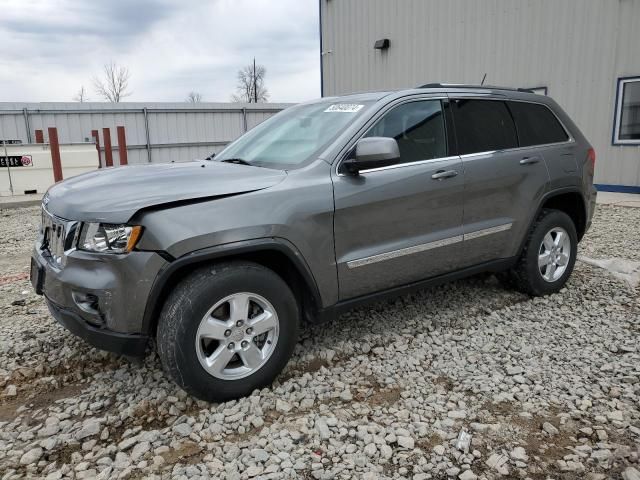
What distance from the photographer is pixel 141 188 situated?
2699 millimetres

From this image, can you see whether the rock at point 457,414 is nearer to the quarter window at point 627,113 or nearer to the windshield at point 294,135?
the windshield at point 294,135

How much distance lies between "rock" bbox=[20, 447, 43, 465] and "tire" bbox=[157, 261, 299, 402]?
2.27ft

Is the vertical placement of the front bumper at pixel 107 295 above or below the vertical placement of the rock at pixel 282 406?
above

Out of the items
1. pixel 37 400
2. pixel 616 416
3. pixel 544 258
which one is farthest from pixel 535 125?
pixel 37 400

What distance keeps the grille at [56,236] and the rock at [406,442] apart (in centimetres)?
195

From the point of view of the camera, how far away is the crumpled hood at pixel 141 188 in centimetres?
254

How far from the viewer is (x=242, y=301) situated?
8.88ft

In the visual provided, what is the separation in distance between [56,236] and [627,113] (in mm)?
10749

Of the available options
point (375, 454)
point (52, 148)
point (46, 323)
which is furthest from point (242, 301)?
point (52, 148)

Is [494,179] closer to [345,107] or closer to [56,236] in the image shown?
[345,107]

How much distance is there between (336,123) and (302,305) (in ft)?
4.04

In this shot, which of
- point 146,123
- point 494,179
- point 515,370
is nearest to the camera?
point 515,370

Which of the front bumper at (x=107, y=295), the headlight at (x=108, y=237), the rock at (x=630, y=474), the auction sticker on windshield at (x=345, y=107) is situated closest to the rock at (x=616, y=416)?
the rock at (x=630, y=474)

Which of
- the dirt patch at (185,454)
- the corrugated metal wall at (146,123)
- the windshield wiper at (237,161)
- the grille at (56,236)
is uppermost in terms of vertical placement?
the corrugated metal wall at (146,123)
